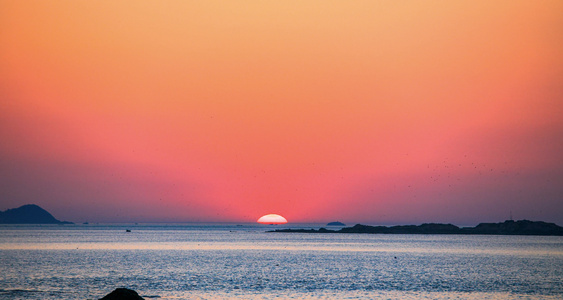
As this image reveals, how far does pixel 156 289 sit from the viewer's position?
64750 millimetres

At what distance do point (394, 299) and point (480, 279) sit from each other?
28.5 metres

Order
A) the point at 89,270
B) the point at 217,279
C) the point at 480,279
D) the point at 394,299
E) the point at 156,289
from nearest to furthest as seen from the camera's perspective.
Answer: the point at 394,299, the point at 156,289, the point at 217,279, the point at 480,279, the point at 89,270

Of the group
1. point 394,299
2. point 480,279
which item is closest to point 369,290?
point 394,299

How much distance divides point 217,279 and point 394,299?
26961mm

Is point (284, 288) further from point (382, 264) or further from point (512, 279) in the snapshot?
point (382, 264)

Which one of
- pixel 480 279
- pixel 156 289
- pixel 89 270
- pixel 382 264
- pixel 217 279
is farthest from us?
pixel 382 264

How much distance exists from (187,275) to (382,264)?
4247 centimetres

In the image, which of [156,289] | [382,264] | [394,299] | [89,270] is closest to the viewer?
[394,299]

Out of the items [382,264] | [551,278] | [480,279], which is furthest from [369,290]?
[382,264]

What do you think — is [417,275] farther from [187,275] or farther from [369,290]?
Result: [187,275]

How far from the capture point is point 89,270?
8894cm

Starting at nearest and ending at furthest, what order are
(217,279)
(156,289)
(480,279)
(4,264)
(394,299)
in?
(394,299) → (156,289) → (217,279) → (480,279) → (4,264)

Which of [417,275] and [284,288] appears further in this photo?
[417,275]

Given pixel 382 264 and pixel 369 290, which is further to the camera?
pixel 382 264
